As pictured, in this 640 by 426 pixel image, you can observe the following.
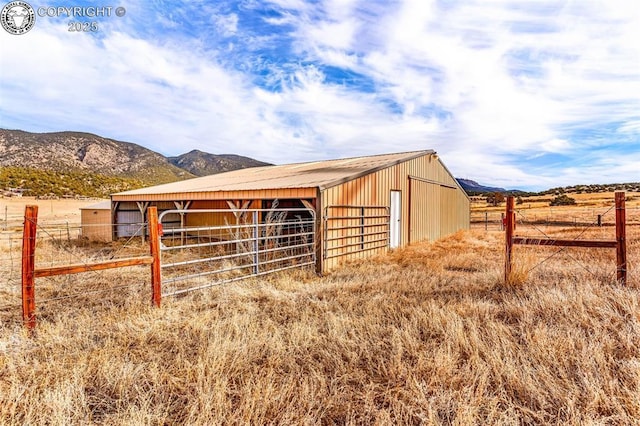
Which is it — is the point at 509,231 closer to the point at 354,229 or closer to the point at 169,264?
the point at 354,229

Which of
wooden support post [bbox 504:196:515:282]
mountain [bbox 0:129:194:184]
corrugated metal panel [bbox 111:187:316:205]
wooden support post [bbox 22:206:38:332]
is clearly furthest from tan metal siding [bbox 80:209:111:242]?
mountain [bbox 0:129:194:184]

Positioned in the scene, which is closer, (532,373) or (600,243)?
(532,373)

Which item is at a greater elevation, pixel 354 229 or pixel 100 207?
pixel 100 207

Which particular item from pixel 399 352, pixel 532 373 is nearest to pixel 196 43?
pixel 399 352

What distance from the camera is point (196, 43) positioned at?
12438mm

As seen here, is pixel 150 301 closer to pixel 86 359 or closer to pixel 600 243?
pixel 86 359

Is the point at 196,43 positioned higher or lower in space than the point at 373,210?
higher

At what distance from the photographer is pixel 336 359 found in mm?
3516

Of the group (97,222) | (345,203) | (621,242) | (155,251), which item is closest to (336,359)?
(155,251)

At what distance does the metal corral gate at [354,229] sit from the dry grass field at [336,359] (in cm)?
342

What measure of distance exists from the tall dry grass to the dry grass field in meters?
0.02

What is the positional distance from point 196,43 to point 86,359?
11.9 metres
